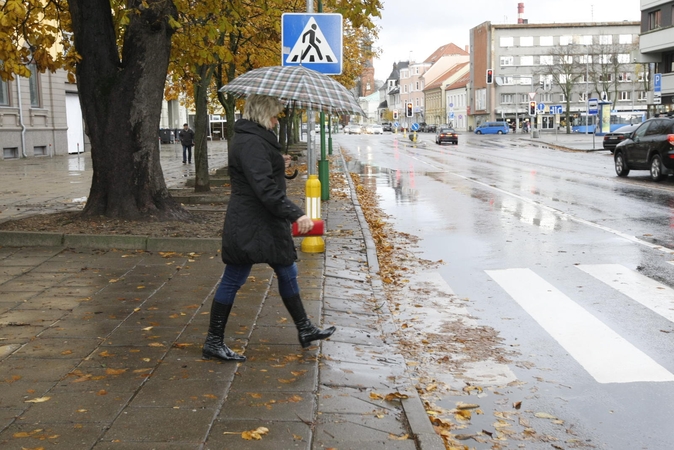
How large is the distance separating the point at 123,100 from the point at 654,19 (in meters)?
55.7

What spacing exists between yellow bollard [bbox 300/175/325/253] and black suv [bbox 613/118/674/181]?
545 inches

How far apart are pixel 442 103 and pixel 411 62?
29.6 meters

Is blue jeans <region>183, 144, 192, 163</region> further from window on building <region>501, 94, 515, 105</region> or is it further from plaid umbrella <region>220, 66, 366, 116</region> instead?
window on building <region>501, 94, 515, 105</region>

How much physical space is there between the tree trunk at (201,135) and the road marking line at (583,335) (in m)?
9.76

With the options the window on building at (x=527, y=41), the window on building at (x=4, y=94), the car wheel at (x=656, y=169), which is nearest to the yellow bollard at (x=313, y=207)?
the car wheel at (x=656, y=169)

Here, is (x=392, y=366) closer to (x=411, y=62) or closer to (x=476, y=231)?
(x=476, y=231)

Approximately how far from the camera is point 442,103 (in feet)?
445

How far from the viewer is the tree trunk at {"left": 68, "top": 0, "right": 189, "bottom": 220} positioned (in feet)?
38.1

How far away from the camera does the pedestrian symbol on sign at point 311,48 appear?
11.8 m

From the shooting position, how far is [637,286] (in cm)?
872

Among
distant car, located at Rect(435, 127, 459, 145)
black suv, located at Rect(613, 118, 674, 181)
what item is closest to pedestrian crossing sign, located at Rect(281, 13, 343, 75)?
Result: black suv, located at Rect(613, 118, 674, 181)

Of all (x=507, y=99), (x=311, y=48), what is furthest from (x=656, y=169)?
(x=507, y=99)

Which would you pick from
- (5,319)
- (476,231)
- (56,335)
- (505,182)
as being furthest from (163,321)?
(505,182)

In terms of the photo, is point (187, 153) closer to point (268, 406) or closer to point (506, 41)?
point (268, 406)
